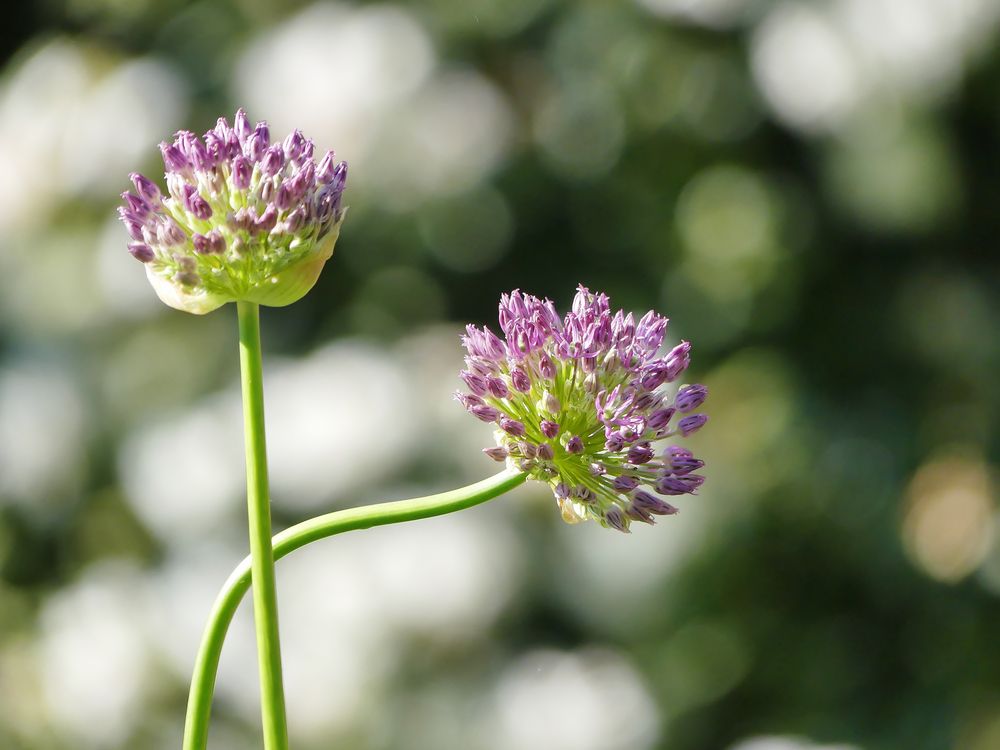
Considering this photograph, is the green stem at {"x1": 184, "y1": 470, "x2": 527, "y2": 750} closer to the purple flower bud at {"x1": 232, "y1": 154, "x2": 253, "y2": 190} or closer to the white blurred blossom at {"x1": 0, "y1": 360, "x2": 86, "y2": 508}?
the purple flower bud at {"x1": 232, "y1": 154, "x2": 253, "y2": 190}

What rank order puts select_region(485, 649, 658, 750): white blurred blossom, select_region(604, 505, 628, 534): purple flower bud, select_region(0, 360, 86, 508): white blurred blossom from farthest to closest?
select_region(0, 360, 86, 508): white blurred blossom, select_region(485, 649, 658, 750): white blurred blossom, select_region(604, 505, 628, 534): purple flower bud

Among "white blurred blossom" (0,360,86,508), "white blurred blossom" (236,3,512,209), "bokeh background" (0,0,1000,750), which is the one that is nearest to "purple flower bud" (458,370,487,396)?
"bokeh background" (0,0,1000,750)

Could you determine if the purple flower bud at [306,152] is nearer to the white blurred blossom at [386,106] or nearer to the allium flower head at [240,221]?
the allium flower head at [240,221]

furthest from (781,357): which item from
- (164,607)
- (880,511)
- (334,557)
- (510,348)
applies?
(510,348)

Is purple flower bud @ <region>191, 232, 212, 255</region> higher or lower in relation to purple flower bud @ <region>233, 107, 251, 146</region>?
lower

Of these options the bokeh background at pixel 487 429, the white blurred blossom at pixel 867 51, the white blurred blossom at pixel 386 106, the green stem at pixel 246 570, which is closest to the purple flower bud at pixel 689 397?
the green stem at pixel 246 570

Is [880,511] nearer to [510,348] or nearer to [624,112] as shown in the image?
[624,112]
